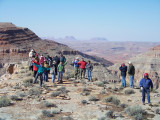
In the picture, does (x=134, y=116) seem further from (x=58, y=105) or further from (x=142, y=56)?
(x=142, y=56)

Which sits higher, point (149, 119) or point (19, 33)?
point (19, 33)

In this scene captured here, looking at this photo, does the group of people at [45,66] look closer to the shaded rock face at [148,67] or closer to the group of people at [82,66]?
the group of people at [82,66]

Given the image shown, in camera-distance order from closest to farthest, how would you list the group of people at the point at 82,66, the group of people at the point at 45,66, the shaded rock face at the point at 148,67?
the group of people at the point at 45,66 < the group of people at the point at 82,66 < the shaded rock face at the point at 148,67

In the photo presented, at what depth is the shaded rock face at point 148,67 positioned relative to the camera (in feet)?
240

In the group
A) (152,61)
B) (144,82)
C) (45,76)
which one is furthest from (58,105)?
(152,61)

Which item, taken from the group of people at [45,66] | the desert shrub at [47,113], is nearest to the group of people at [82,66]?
the group of people at [45,66]

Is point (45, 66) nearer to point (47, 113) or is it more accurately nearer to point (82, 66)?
point (82, 66)

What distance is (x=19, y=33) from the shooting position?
2763 inches

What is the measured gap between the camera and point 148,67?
79250 mm

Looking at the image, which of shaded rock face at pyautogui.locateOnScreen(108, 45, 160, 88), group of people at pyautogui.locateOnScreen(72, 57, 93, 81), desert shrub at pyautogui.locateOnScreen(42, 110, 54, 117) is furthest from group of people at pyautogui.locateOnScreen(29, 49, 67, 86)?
shaded rock face at pyautogui.locateOnScreen(108, 45, 160, 88)

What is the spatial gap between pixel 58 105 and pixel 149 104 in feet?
13.2

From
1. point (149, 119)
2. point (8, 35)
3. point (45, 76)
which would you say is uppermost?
point (8, 35)

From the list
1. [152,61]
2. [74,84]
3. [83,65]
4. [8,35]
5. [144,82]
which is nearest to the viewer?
[144,82]

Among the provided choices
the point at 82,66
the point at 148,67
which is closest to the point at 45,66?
the point at 82,66
